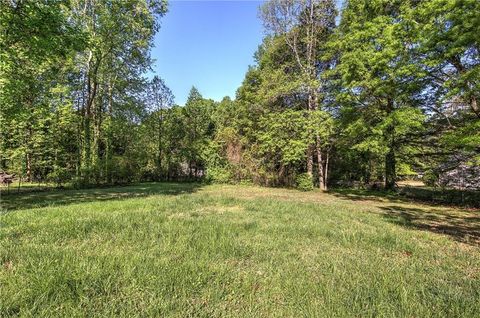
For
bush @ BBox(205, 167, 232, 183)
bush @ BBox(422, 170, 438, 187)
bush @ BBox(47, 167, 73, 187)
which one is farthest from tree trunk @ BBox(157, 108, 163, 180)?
bush @ BBox(422, 170, 438, 187)

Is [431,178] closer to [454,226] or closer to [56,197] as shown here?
[454,226]

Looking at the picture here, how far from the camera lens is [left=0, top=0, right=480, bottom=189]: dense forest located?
10.9 metres

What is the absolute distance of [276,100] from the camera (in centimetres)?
2297

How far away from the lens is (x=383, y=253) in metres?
4.74

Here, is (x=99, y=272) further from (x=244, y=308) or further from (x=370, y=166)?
(x=370, y=166)

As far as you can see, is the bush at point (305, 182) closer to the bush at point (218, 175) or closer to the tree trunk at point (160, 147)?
the bush at point (218, 175)

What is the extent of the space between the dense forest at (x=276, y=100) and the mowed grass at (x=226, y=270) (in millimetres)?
7570

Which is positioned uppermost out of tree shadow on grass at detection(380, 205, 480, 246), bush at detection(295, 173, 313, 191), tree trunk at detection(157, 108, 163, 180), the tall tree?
the tall tree

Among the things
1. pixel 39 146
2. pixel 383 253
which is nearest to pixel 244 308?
pixel 383 253

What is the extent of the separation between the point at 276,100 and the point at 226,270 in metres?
20.6

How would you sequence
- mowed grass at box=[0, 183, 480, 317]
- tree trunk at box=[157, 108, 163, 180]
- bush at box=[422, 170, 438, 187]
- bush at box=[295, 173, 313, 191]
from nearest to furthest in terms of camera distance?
mowed grass at box=[0, 183, 480, 317], bush at box=[422, 170, 438, 187], bush at box=[295, 173, 313, 191], tree trunk at box=[157, 108, 163, 180]

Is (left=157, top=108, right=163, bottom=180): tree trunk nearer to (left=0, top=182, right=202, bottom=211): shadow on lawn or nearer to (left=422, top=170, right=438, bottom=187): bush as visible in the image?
(left=0, top=182, right=202, bottom=211): shadow on lawn

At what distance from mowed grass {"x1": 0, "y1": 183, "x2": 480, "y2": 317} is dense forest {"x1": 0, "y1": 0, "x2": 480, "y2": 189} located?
7.57 meters

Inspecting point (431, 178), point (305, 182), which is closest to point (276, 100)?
point (305, 182)
